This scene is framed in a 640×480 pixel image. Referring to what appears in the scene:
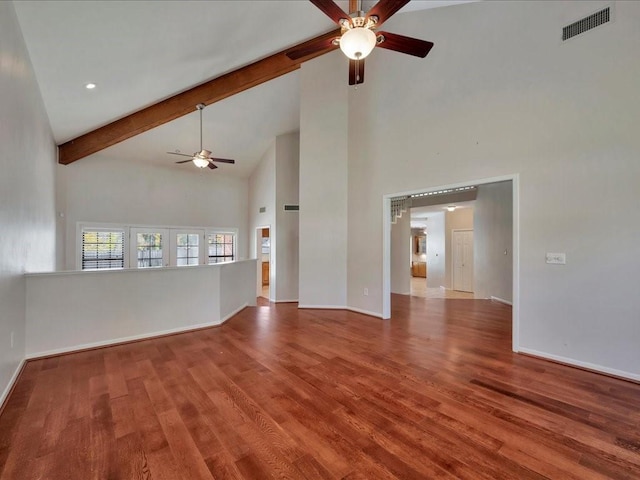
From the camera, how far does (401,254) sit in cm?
804

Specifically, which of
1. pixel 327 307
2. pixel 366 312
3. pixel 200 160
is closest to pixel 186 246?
pixel 200 160

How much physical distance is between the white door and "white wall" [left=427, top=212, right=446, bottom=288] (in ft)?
1.38

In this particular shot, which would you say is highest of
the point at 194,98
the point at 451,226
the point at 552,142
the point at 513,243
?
the point at 194,98

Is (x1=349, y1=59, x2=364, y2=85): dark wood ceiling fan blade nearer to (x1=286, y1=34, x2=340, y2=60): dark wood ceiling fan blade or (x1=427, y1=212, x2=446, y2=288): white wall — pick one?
(x1=286, y1=34, x2=340, y2=60): dark wood ceiling fan blade

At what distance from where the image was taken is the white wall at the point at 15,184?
2465mm

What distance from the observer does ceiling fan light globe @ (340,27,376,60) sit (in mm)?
2449

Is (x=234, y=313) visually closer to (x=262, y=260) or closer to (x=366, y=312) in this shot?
(x=366, y=312)

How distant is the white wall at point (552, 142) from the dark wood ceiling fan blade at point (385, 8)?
6.71 ft

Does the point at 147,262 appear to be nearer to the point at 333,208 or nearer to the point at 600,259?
the point at 333,208

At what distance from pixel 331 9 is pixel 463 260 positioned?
8.63 metres

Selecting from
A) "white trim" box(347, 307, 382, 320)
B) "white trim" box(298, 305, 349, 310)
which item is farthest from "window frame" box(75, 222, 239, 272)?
"white trim" box(347, 307, 382, 320)

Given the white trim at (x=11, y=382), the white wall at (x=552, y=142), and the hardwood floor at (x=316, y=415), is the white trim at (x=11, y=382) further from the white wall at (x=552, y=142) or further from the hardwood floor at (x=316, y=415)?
the white wall at (x=552, y=142)

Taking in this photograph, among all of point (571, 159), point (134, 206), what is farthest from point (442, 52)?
point (134, 206)

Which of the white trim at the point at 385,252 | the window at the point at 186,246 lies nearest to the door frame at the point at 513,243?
the white trim at the point at 385,252
